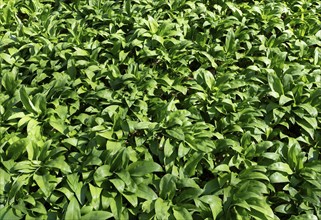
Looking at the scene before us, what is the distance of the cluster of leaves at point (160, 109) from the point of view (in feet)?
8.73

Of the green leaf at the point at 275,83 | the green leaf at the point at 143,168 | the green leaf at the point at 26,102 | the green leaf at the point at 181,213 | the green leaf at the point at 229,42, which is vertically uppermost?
the green leaf at the point at 229,42

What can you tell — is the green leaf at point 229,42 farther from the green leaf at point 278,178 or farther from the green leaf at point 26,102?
the green leaf at point 26,102

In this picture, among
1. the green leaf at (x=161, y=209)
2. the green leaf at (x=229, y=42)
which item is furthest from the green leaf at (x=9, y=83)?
the green leaf at (x=229, y=42)

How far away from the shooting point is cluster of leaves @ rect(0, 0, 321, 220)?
8.73 feet

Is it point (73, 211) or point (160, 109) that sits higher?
point (160, 109)

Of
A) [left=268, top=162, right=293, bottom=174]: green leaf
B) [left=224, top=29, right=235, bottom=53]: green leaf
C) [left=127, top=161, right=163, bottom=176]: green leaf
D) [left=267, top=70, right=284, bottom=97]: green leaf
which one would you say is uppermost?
[left=224, top=29, right=235, bottom=53]: green leaf

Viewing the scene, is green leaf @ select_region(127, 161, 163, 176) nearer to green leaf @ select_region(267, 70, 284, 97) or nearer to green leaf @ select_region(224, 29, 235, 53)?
green leaf @ select_region(267, 70, 284, 97)

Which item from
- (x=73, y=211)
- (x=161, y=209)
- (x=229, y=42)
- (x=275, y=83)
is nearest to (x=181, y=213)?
(x=161, y=209)

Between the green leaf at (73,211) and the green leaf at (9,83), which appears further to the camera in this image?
the green leaf at (9,83)

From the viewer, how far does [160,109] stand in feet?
10.7

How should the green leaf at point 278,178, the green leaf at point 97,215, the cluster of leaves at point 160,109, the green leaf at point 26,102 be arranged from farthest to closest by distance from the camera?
the green leaf at point 26,102 < the green leaf at point 278,178 < the cluster of leaves at point 160,109 < the green leaf at point 97,215

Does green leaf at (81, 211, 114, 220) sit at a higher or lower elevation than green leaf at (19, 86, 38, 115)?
lower

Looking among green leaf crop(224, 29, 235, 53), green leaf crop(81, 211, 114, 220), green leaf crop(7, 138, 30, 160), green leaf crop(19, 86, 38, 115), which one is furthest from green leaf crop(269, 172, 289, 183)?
green leaf crop(19, 86, 38, 115)

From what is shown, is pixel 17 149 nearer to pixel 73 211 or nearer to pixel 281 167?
pixel 73 211
